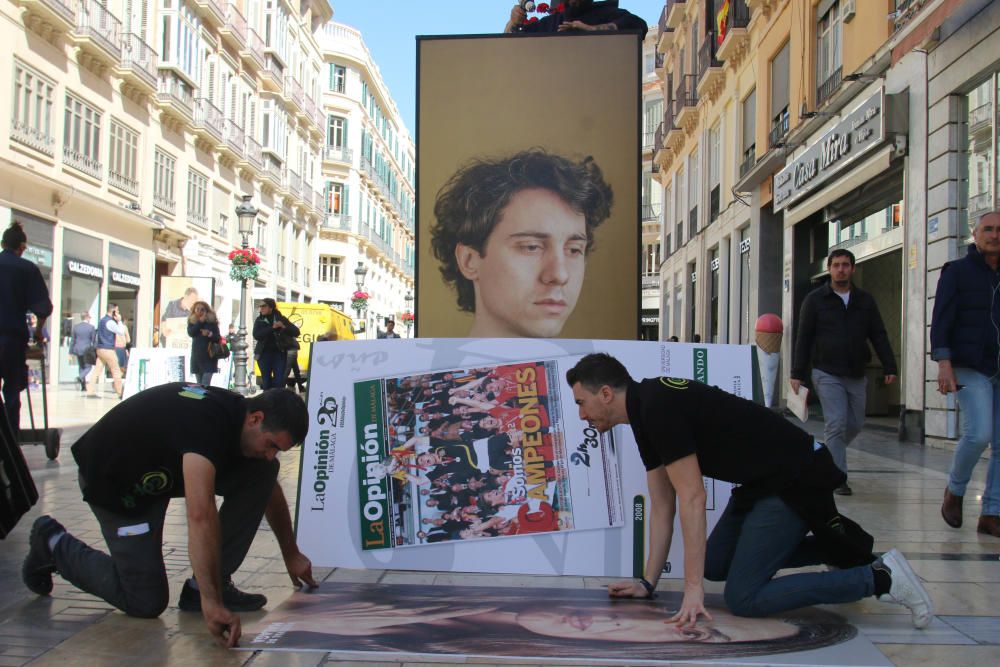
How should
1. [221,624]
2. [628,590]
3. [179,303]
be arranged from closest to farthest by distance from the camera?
[221,624], [628,590], [179,303]

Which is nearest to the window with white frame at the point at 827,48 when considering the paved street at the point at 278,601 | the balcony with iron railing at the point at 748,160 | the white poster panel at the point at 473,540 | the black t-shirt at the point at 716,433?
the balcony with iron railing at the point at 748,160

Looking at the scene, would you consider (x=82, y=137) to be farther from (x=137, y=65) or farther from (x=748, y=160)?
(x=748, y=160)

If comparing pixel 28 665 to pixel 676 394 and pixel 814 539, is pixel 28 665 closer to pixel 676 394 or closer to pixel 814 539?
pixel 676 394

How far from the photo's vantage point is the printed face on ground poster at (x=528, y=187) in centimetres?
795

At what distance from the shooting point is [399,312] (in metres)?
78.1

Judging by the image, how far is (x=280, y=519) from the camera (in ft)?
13.2

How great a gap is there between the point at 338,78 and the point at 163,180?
103ft

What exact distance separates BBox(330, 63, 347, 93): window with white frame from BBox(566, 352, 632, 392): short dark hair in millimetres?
58522

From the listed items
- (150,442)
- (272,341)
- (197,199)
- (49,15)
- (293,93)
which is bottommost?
(150,442)

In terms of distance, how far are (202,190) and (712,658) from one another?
33543mm

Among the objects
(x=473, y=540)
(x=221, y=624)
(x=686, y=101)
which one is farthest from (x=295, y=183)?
(x=221, y=624)

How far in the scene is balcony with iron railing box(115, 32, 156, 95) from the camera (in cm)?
2636

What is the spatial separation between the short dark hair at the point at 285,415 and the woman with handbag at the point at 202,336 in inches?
429

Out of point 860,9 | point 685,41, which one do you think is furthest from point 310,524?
point 685,41
